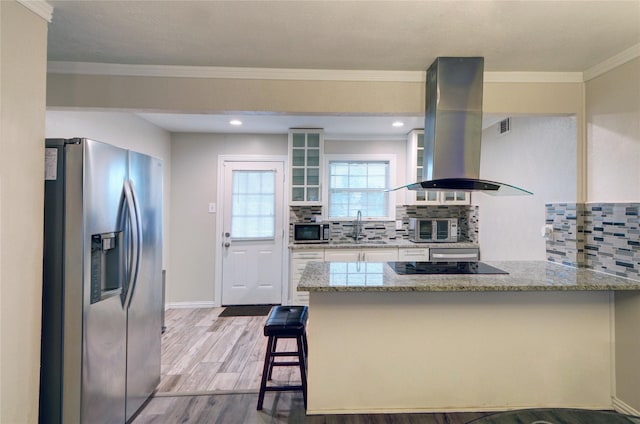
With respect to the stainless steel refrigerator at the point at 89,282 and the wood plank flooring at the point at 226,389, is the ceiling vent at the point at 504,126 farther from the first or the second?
the stainless steel refrigerator at the point at 89,282

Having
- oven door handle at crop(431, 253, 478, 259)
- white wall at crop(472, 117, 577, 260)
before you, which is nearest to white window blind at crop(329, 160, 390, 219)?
oven door handle at crop(431, 253, 478, 259)

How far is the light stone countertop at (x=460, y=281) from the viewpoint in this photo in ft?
5.72

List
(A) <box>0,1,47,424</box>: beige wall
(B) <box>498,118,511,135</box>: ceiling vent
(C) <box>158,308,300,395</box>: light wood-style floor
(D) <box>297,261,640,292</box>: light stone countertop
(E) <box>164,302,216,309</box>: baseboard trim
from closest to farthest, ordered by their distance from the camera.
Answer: (A) <box>0,1,47,424</box>: beige wall
(D) <box>297,261,640,292</box>: light stone countertop
(C) <box>158,308,300,395</box>: light wood-style floor
(B) <box>498,118,511,135</box>: ceiling vent
(E) <box>164,302,216,309</box>: baseboard trim

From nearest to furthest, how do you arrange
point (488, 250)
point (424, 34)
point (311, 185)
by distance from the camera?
1. point (424, 34)
2. point (488, 250)
3. point (311, 185)

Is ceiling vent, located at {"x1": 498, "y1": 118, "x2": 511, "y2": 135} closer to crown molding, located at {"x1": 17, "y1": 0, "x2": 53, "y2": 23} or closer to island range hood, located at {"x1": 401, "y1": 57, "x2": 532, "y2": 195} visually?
island range hood, located at {"x1": 401, "y1": 57, "x2": 532, "y2": 195}

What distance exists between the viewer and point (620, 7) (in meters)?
1.50

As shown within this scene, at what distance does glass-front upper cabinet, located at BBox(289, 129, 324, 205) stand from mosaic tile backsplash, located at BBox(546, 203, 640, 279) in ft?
7.93

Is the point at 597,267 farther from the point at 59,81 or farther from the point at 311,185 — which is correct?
the point at 59,81

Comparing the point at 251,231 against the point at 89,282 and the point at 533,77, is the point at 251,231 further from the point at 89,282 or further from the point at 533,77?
the point at 533,77

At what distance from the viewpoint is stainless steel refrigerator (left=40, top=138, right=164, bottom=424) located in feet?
4.96

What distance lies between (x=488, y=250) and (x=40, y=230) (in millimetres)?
3950

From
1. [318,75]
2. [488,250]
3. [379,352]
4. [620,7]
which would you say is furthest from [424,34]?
[488,250]

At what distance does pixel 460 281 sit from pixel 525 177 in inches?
64.3

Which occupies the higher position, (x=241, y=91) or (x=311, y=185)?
(x=241, y=91)
